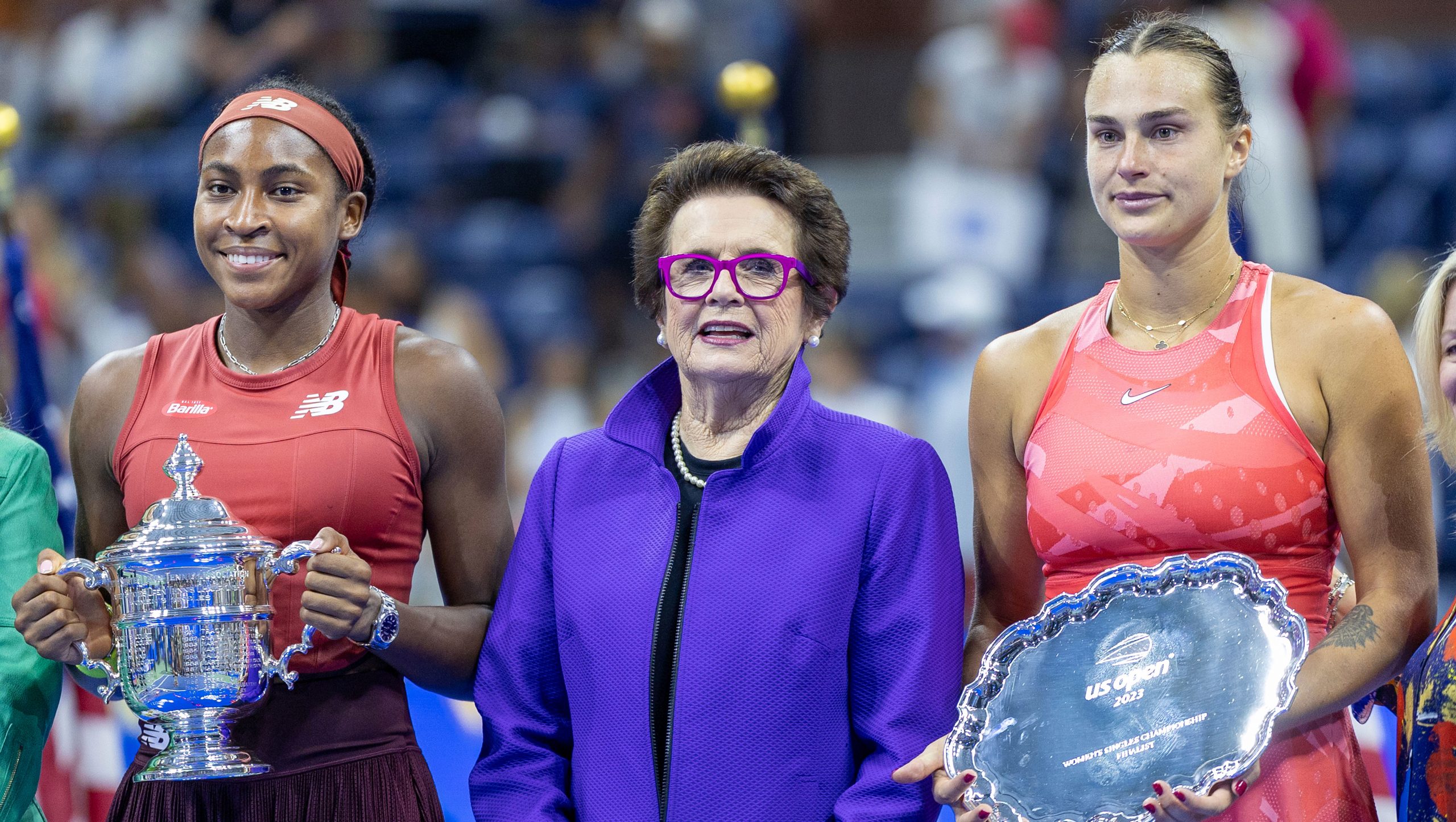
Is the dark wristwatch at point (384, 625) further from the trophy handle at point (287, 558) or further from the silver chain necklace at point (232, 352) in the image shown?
the silver chain necklace at point (232, 352)

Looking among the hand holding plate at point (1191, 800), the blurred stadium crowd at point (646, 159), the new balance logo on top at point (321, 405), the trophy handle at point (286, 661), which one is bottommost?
the hand holding plate at point (1191, 800)

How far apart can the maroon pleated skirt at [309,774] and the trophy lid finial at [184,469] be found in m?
0.34

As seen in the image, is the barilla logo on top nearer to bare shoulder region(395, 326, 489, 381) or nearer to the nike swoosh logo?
bare shoulder region(395, 326, 489, 381)

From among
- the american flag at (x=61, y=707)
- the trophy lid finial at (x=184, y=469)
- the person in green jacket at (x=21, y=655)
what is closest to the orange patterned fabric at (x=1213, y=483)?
the trophy lid finial at (x=184, y=469)

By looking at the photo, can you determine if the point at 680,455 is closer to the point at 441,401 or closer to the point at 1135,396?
the point at 441,401

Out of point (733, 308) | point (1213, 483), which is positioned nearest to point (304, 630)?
point (733, 308)

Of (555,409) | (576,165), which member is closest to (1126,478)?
(555,409)

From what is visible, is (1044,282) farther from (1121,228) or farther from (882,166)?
(1121,228)

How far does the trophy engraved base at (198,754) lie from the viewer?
2.12 m

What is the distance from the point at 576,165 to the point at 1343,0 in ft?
14.7

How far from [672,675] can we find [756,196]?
0.68 m

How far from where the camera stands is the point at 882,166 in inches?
360

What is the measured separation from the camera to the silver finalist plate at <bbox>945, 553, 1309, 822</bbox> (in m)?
2.00

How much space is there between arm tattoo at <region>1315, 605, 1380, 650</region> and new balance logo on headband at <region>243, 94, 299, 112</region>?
1.65 meters
